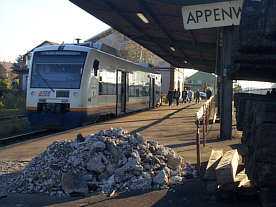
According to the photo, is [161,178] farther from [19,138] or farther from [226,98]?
[19,138]

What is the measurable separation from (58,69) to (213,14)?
698cm

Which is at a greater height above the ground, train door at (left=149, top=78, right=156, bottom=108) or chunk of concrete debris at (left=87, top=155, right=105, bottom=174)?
train door at (left=149, top=78, right=156, bottom=108)

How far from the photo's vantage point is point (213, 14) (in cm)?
959

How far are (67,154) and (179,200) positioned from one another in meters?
2.36

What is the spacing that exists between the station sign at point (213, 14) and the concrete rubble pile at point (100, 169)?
4.21 metres

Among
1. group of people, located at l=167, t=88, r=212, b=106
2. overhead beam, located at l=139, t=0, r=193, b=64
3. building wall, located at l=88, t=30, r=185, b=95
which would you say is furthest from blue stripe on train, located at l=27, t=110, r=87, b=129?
building wall, located at l=88, t=30, r=185, b=95

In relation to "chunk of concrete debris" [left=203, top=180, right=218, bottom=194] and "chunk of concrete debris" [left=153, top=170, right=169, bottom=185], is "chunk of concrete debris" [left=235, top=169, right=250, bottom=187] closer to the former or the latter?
"chunk of concrete debris" [left=203, top=180, right=218, bottom=194]

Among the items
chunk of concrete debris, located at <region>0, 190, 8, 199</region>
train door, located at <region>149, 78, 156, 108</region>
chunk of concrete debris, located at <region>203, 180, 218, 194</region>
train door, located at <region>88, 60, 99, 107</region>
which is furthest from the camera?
train door, located at <region>149, 78, 156, 108</region>

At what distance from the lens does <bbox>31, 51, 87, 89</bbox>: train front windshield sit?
46.2 feet

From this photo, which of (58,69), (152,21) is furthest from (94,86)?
(152,21)

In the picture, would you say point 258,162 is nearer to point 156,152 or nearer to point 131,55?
point 156,152

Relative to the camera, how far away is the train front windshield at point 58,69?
14070 mm

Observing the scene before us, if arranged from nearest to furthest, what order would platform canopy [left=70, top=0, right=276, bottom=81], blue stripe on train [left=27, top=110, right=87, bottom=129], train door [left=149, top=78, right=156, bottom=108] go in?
platform canopy [left=70, top=0, right=276, bottom=81] → blue stripe on train [left=27, top=110, right=87, bottom=129] → train door [left=149, top=78, right=156, bottom=108]

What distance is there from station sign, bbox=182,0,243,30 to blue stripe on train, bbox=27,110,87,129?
6.03 m
